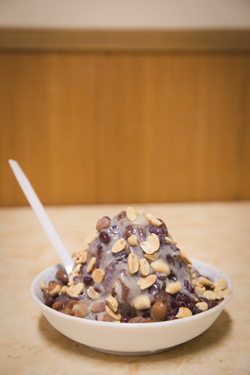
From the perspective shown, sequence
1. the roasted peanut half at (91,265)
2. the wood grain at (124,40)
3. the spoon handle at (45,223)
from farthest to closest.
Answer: the wood grain at (124,40) < the spoon handle at (45,223) < the roasted peanut half at (91,265)

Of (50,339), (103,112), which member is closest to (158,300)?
(50,339)

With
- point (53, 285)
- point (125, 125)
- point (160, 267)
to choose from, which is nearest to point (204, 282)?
point (160, 267)

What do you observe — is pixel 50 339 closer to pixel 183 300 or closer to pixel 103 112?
pixel 183 300

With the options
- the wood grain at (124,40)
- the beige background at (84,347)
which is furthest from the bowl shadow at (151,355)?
the wood grain at (124,40)

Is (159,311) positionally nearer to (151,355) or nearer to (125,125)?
(151,355)

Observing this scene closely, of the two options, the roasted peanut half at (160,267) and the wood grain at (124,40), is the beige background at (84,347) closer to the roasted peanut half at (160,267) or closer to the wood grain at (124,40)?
the roasted peanut half at (160,267)

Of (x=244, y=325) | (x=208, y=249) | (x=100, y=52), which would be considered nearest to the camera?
(x=244, y=325)
